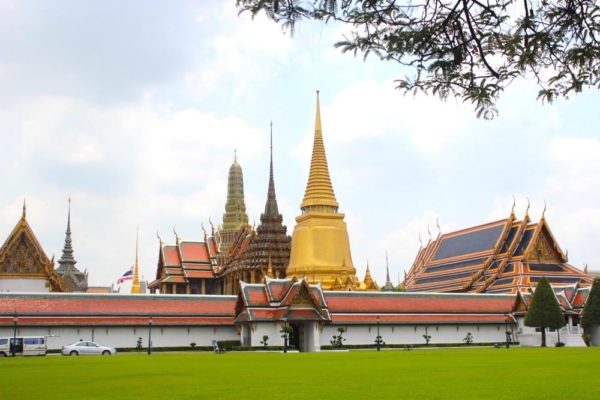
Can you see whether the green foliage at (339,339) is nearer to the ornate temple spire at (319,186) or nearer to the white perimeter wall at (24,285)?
the white perimeter wall at (24,285)

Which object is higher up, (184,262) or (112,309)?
(184,262)

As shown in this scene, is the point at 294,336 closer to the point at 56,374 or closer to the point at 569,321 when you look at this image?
the point at 569,321

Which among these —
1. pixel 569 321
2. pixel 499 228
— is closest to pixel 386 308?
pixel 569 321

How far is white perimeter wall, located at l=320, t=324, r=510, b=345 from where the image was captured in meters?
44.3

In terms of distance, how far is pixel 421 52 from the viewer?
6.96m

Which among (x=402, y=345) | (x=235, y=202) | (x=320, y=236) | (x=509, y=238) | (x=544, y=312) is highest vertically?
(x=235, y=202)

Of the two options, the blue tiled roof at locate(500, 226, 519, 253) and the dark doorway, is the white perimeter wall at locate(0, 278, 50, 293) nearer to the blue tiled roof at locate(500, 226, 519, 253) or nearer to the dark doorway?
the dark doorway

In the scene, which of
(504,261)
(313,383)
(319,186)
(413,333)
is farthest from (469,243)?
(313,383)

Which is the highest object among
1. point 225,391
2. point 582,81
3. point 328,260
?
point 328,260

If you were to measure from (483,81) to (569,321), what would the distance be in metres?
44.3

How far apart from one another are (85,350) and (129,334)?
15.3ft

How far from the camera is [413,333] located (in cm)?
4594

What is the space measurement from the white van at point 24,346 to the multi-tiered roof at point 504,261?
31.9 metres

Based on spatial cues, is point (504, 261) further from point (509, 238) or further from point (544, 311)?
point (544, 311)
